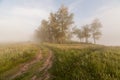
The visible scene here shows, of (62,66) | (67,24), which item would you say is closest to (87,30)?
(67,24)

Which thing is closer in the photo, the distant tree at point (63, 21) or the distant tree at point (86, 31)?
the distant tree at point (63, 21)

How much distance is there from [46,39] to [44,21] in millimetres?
16447

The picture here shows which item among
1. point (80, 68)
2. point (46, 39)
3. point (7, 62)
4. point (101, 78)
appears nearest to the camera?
point (101, 78)

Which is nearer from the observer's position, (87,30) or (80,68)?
(80,68)

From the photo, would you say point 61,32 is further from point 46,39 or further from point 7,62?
point 7,62

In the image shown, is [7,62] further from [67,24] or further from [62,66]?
[67,24]

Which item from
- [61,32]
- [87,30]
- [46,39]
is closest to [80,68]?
[61,32]

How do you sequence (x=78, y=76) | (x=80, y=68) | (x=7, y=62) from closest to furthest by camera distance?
(x=78, y=76) → (x=80, y=68) → (x=7, y=62)

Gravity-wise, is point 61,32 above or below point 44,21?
below

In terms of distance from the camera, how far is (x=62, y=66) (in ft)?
55.0

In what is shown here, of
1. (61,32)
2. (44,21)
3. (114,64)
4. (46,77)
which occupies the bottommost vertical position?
(46,77)

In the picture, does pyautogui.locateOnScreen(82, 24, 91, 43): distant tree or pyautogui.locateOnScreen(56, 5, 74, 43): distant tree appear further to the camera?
pyautogui.locateOnScreen(82, 24, 91, 43): distant tree

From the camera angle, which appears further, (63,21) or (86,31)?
(86,31)

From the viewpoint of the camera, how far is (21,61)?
26047mm
